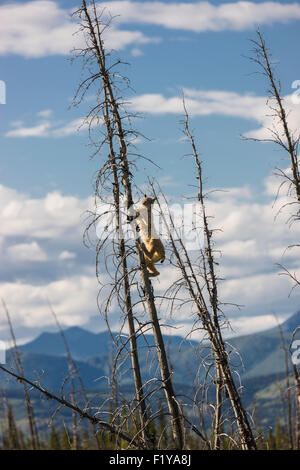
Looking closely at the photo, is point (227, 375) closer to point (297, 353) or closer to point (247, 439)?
point (247, 439)

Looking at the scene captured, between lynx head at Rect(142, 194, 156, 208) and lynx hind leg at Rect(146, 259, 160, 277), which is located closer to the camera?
lynx head at Rect(142, 194, 156, 208)

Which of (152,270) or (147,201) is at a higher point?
(147,201)

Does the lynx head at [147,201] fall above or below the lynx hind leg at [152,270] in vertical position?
above

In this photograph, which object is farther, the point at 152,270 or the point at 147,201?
the point at 152,270

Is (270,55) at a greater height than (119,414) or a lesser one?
greater

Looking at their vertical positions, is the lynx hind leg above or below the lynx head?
below

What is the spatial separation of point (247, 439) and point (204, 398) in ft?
3.28

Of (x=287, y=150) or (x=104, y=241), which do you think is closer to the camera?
(x=104, y=241)

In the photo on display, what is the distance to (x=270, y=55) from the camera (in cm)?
1709

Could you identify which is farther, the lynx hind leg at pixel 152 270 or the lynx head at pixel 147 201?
the lynx hind leg at pixel 152 270
